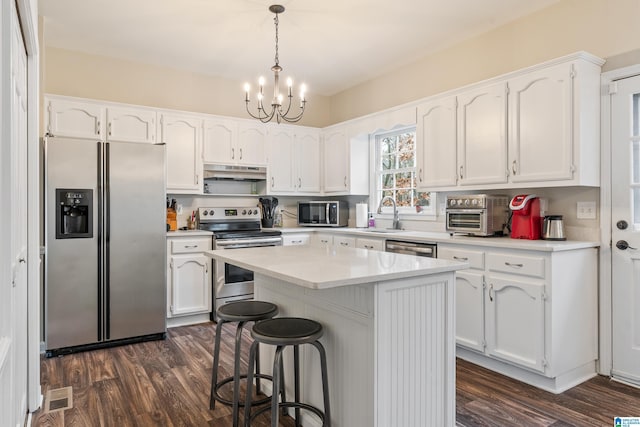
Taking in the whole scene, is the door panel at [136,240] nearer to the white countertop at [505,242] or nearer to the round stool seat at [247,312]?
the round stool seat at [247,312]

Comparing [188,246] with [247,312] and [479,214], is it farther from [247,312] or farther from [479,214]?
[479,214]

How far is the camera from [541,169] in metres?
2.97

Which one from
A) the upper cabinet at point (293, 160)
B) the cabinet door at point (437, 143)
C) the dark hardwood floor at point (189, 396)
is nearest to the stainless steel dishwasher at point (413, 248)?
the cabinet door at point (437, 143)

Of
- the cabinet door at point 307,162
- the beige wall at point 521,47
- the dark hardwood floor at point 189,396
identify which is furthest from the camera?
the cabinet door at point 307,162

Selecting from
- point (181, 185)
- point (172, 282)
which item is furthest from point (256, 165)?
point (172, 282)

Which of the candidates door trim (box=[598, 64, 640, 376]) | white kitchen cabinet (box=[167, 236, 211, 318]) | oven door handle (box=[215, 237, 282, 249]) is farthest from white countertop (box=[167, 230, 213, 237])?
door trim (box=[598, 64, 640, 376])

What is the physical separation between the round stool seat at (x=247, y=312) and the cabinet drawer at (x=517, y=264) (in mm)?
1609

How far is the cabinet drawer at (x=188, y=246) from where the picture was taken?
4148 millimetres

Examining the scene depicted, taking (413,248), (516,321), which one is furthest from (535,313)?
(413,248)

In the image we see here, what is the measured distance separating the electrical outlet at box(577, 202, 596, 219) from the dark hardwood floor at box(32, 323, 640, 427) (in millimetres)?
1132

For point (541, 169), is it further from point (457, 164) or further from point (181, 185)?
point (181, 185)

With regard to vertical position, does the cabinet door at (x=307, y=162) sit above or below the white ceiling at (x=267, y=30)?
below

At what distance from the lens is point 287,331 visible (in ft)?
6.34

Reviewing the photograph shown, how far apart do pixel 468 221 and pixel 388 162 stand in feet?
5.83
